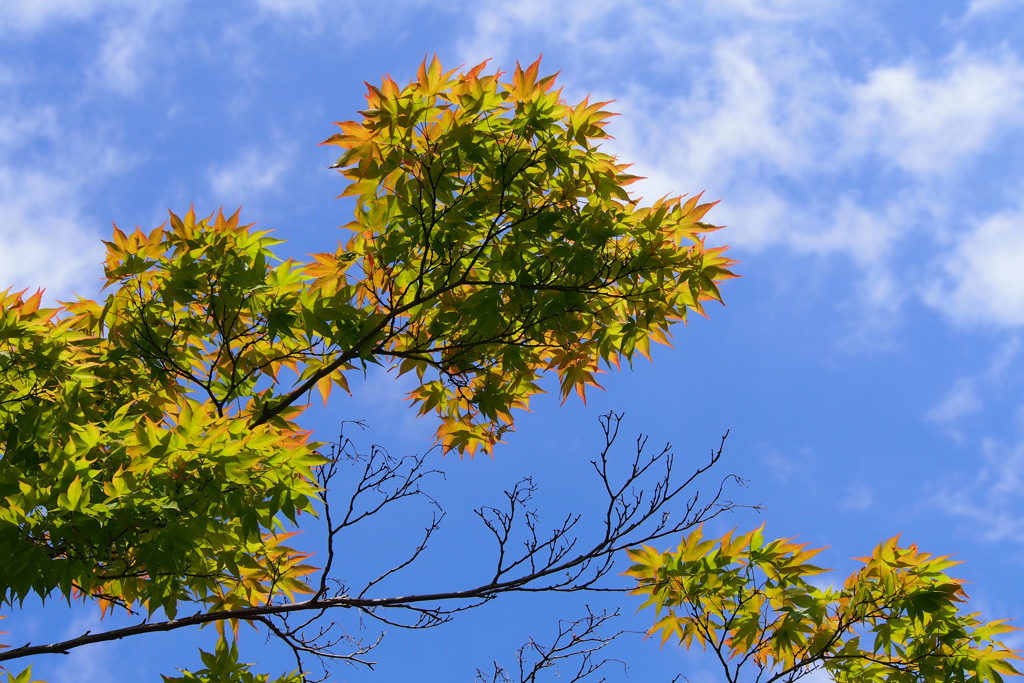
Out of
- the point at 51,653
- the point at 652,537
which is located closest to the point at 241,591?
the point at 51,653

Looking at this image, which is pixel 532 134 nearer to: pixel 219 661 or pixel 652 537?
pixel 652 537

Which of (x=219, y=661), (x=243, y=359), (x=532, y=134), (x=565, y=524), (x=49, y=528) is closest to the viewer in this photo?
(x=49, y=528)

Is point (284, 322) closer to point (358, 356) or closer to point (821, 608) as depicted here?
point (358, 356)

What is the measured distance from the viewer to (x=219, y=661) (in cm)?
443

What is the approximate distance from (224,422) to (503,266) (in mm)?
1704

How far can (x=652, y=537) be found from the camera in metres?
3.98

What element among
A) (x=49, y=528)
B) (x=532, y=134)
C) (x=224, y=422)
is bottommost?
(x=49, y=528)

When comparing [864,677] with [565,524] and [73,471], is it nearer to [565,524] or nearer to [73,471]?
[565,524]

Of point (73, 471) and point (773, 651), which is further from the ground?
point (73, 471)

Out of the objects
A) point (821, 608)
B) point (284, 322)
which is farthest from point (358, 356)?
point (821, 608)

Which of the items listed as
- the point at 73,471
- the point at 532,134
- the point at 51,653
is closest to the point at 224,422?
the point at 73,471

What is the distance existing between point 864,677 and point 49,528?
13.6ft

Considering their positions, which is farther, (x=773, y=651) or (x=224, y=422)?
(x=773, y=651)

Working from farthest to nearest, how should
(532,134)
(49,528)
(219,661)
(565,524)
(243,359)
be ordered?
(243,359) → (219,661) → (532,134) → (565,524) → (49,528)
